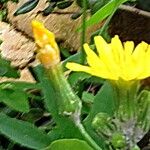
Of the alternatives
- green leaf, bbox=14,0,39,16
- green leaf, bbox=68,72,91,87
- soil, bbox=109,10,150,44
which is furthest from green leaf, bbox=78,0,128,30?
soil, bbox=109,10,150,44

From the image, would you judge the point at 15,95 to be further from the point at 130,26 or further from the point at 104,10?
the point at 130,26

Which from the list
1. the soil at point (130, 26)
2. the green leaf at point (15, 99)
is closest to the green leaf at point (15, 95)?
the green leaf at point (15, 99)

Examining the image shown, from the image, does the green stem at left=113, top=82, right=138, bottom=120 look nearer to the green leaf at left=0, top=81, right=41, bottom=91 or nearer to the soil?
the green leaf at left=0, top=81, right=41, bottom=91

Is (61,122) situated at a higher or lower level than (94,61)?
lower

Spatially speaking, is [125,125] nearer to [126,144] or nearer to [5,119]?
[126,144]

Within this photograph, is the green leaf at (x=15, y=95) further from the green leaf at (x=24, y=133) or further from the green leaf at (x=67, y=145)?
the green leaf at (x=67, y=145)

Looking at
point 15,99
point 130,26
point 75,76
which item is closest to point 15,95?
point 15,99

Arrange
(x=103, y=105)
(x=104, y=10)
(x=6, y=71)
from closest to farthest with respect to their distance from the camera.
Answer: (x=103, y=105) < (x=104, y=10) < (x=6, y=71)

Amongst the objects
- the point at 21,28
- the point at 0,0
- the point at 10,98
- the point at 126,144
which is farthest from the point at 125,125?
the point at 21,28
